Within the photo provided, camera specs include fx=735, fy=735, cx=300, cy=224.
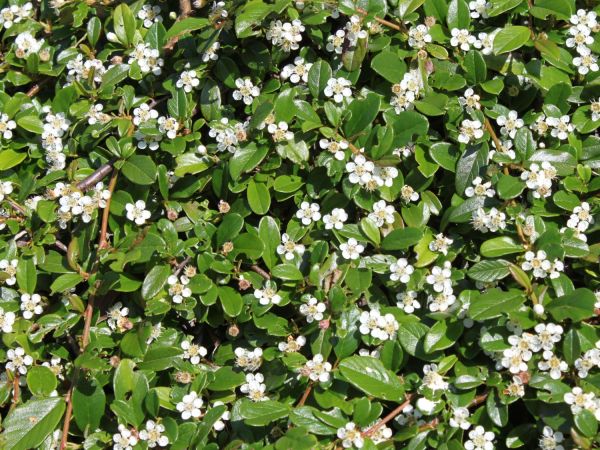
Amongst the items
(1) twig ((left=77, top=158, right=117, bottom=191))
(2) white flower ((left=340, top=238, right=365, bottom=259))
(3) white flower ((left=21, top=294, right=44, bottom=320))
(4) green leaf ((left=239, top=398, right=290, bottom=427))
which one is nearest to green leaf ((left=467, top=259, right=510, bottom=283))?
(2) white flower ((left=340, top=238, right=365, bottom=259))

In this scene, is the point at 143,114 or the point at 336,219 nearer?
the point at 336,219

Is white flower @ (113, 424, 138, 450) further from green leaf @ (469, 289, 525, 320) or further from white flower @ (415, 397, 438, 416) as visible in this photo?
green leaf @ (469, 289, 525, 320)

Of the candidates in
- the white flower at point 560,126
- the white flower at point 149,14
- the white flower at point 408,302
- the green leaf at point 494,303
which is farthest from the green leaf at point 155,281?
the white flower at point 560,126

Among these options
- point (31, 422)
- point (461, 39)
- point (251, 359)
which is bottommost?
point (31, 422)

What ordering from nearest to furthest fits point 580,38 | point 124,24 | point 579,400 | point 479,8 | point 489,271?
point 579,400 < point 489,271 < point 580,38 < point 479,8 < point 124,24

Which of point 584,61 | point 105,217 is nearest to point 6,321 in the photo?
point 105,217

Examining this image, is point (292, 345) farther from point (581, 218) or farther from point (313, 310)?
point (581, 218)

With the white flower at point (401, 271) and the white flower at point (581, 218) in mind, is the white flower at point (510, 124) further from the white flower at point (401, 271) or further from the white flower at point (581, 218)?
the white flower at point (401, 271)
